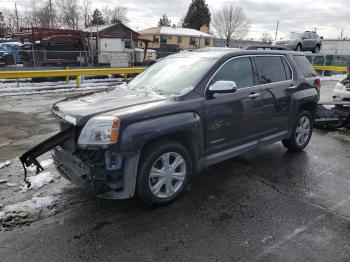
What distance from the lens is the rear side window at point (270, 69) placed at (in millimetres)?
5199

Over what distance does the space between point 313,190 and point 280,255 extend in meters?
1.78

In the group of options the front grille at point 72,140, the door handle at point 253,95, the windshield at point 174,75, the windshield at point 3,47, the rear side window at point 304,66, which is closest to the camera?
the front grille at point 72,140

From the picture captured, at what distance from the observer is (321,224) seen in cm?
377

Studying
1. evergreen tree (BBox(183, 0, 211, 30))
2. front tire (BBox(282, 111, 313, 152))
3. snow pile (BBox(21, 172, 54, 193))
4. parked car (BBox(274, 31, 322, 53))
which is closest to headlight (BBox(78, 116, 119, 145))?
snow pile (BBox(21, 172, 54, 193))

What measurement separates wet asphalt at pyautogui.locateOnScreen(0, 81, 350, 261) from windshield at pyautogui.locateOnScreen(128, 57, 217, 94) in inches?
54.5

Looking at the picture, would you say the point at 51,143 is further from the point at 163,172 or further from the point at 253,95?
the point at 253,95

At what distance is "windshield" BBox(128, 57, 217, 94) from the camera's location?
4.38m

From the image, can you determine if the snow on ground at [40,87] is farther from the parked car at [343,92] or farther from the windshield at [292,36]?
the windshield at [292,36]

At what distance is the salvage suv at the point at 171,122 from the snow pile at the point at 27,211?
1.43ft

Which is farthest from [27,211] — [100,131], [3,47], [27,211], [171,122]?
[3,47]

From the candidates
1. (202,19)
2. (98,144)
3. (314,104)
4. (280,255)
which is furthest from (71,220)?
(202,19)

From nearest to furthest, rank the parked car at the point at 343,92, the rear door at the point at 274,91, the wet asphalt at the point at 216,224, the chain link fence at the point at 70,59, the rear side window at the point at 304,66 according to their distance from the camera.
→ the wet asphalt at the point at 216,224 < the rear door at the point at 274,91 < the rear side window at the point at 304,66 < the parked car at the point at 343,92 < the chain link fence at the point at 70,59

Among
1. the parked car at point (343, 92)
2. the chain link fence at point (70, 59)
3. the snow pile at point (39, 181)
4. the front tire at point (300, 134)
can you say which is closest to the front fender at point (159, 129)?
the snow pile at point (39, 181)

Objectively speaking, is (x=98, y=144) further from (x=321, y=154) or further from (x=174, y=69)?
(x=321, y=154)
